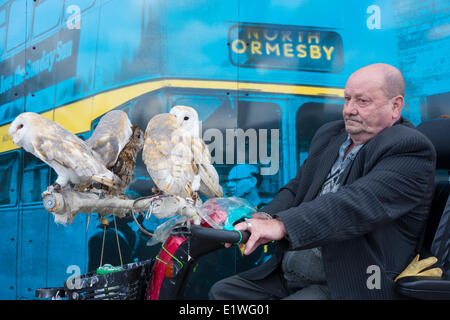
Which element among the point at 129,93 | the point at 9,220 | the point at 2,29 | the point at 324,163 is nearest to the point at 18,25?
the point at 2,29

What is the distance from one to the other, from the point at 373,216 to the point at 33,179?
2.08 meters

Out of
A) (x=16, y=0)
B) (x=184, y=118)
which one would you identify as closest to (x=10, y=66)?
(x=16, y=0)

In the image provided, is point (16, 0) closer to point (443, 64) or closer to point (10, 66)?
point (10, 66)

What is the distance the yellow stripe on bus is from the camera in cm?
202

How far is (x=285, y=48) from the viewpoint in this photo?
6.70 ft

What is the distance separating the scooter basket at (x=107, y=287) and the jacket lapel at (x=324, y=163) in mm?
708

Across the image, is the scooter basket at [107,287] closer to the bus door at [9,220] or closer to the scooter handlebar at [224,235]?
the scooter handlebar at [224,235]

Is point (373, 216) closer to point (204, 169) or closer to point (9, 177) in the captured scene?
point (204, 169)

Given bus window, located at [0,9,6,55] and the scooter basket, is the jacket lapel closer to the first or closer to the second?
the scooter basket

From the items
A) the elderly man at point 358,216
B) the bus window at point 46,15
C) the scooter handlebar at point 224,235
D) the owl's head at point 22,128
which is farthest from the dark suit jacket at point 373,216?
the bus window at point 46,15

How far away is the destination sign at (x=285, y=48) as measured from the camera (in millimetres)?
2023

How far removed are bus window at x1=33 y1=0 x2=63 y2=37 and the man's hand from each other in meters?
2.01

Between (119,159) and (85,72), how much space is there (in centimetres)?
87

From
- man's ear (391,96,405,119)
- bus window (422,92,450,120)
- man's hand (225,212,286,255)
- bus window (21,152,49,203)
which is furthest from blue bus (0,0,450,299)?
man's hand (225,212,286,255)
